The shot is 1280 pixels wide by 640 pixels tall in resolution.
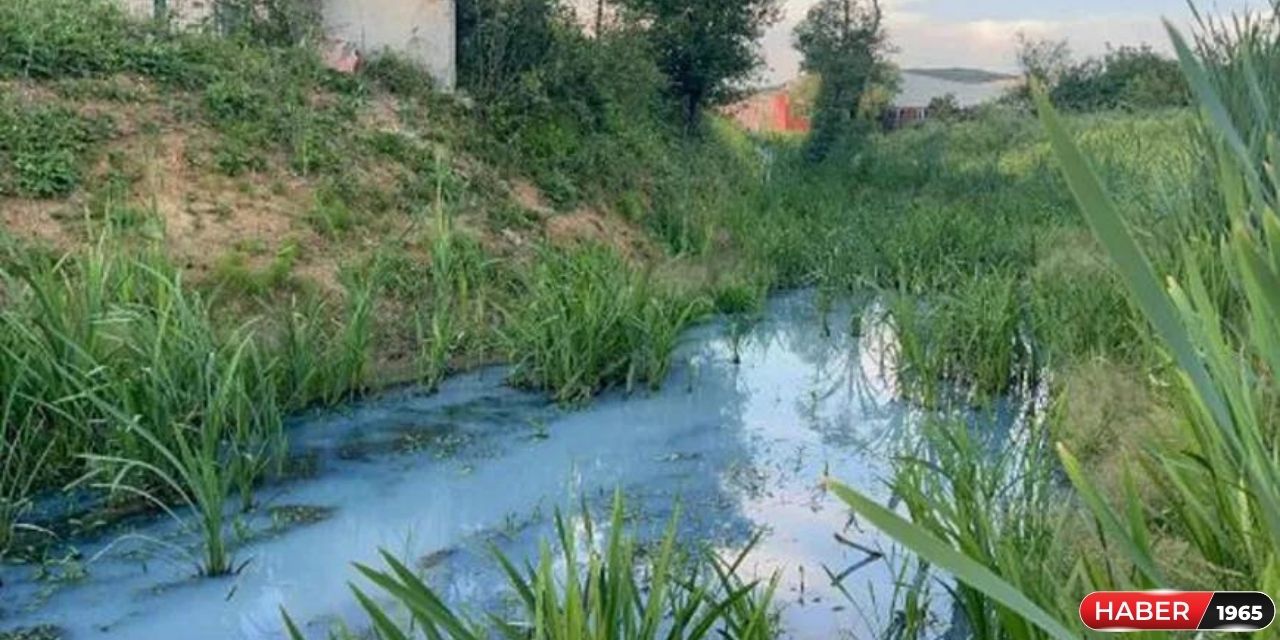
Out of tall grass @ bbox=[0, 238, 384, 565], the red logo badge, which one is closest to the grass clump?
tall grass @ bbox=[0, 238, 384, 565]

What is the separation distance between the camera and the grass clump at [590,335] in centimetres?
565

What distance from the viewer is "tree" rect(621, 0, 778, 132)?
15641 mm

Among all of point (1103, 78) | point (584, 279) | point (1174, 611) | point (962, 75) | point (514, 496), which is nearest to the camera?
point (1174, 611)

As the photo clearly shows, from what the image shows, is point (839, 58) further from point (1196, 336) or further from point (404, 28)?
point (1196, 336)

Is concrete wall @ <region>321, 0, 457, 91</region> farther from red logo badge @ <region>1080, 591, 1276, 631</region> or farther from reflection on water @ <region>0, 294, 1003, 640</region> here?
red logo badge @ <region>1080, 591, 1276, 631</region>

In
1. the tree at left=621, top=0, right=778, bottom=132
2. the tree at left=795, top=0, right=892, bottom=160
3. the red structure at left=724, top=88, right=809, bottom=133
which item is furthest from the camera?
the red structure at left=724, top=88, right=809, bottom=133

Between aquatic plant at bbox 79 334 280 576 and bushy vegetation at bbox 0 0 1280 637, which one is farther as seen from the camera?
aquatic plant at bbox 79 334 280 576

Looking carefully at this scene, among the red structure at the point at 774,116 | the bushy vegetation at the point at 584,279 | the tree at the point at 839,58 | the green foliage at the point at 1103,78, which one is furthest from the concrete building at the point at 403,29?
the green foliage at the point at 1103,78

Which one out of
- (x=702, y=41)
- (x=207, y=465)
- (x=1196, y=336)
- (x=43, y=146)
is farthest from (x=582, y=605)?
(x=702, y=41)

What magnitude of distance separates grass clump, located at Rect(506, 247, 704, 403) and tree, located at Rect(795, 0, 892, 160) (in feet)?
43.4

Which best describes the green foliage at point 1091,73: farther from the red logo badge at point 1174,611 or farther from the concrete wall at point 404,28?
the red logo badge at point 1174,611

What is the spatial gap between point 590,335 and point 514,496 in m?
1.52

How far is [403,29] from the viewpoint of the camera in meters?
10.9

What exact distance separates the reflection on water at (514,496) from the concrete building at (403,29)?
18.9ft
